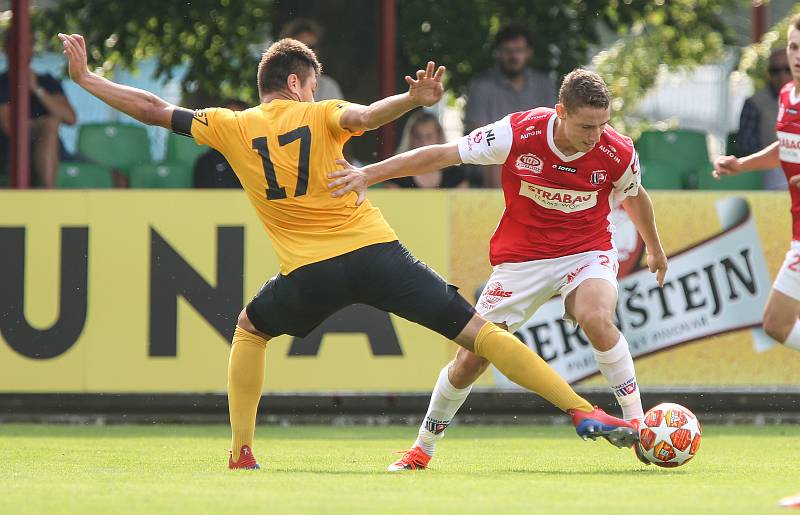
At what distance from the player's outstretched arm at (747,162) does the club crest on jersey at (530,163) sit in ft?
5.01

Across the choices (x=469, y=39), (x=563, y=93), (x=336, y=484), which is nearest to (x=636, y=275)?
(x=469, y=39)

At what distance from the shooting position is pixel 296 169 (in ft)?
23.6

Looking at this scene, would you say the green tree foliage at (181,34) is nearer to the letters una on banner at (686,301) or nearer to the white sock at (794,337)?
the letters una on banner at (686,301)

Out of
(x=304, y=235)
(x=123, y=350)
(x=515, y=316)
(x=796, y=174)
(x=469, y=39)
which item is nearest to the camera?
(x=304, y=235)

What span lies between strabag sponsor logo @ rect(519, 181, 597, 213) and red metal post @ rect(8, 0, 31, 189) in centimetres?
519

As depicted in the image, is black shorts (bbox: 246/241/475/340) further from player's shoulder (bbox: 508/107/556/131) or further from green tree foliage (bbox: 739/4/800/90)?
green tree foliage (bbox: 739/4/800/90)

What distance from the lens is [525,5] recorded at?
46.7ft

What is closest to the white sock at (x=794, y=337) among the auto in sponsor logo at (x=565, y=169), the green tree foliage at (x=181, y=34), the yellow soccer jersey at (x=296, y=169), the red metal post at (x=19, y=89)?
the auto in sponsor logo at (x=565, y=169)

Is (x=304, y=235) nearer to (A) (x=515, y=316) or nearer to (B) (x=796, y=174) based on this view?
(A) (x=515, y=316)

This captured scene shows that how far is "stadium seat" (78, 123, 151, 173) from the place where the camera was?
1191 centimetres

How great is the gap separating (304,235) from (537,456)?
7.43 ft

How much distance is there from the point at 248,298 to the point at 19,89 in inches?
95.8

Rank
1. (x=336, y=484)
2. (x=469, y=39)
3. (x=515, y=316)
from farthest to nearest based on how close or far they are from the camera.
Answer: (x=469, y=39), (x=515, y=316), (x=336, y=484)

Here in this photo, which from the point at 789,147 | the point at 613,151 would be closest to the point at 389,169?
the point at 613,151
